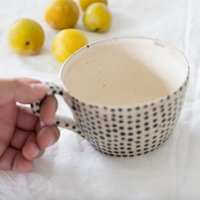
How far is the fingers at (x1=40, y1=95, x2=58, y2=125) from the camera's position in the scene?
40 cm

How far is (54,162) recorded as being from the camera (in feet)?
1.53

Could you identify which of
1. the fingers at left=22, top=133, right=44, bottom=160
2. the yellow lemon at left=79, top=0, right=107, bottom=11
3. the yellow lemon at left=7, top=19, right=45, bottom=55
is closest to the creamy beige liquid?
the fingers at left=22, top=133, right=44, bottom=160

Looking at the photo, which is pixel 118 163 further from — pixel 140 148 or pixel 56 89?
pixel 56 89

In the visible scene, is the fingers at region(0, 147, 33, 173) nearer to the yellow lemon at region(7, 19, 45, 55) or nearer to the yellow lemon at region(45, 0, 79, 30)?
the yellow lemon at region(7, 19, 45, 55)

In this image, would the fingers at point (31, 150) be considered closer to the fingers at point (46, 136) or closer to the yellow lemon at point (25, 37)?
the fingers at point (46, 136)

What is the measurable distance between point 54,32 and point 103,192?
0.51 m

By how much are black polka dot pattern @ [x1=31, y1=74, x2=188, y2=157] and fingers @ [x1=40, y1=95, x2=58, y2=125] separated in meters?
0.01

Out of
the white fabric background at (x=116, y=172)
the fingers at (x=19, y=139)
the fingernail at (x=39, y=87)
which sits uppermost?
Result: the fingernail at (x=39, y=87)

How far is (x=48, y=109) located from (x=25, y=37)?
13.5 inches

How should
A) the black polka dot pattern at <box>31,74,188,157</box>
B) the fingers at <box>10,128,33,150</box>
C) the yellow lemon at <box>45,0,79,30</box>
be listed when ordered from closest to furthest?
the black polka dot pattern at <box>31,74,188,157</box>
the fingers at <box>10,128,33,150</box>
the yellow lemon at <box>45,0,79,30</box>

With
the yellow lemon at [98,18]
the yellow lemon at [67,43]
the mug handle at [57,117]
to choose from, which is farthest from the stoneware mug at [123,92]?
the yellow lemon at [98,18]

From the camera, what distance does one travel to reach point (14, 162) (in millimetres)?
453

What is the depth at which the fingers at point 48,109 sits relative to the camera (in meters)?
0.40

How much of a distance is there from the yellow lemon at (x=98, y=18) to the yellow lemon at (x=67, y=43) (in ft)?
0.39
